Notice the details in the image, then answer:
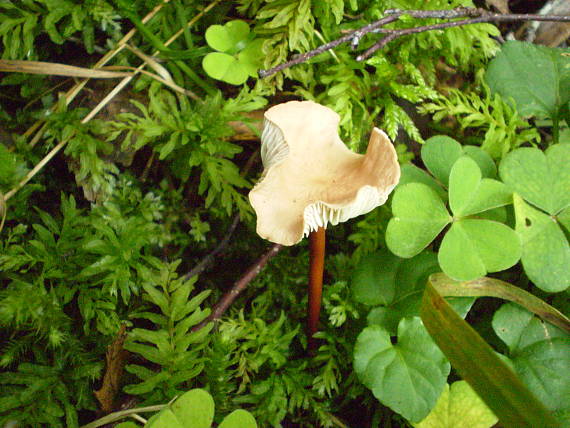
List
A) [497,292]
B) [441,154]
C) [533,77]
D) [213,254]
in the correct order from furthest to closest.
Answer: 1. [213,254]
2. [533,77]
3. [441,154]
4. [497,292]

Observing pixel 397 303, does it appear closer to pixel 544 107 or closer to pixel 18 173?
pixel 544 107

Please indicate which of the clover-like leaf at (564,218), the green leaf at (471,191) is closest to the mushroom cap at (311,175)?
the green leaf at (471,191)

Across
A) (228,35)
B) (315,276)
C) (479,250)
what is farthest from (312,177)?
(228,35)

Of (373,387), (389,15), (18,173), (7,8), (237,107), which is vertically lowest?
(373,387)

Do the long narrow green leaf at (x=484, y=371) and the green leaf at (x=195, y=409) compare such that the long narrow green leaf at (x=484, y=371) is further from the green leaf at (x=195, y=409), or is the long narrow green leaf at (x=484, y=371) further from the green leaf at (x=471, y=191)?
the green leaf at (x=195, y=409)

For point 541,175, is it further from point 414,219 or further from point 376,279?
point 376,279

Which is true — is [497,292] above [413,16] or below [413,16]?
below

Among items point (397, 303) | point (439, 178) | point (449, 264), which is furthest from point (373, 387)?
point (439, 178)
